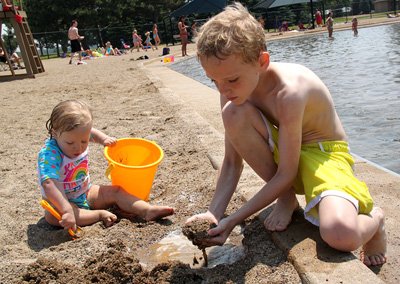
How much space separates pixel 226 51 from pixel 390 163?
205cm

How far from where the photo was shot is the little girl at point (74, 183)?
240 centimetres

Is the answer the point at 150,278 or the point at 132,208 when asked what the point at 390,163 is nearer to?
the point at 132,208

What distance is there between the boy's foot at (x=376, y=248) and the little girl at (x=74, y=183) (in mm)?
1130

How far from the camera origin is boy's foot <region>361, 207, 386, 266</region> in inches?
75.4

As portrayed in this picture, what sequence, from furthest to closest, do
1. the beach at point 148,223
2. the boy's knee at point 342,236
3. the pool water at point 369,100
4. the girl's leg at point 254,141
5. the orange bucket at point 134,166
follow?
the pool water at point 369,100 → the orange bucket at point 134,166 → the girl's leg at point 254,141 → the beach at point 148,223 → the boy's knee at point 342,236

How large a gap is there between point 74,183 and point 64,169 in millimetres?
119

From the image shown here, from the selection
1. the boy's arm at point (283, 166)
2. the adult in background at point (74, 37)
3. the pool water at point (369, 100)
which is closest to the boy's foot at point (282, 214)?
the boy's arm at point (283, 166)

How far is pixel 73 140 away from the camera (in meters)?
2.53

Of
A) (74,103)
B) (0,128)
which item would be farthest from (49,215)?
(0,128)

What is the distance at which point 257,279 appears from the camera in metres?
1.77

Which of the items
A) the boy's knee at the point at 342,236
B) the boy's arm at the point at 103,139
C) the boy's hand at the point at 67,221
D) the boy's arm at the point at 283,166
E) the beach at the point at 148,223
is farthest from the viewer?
the boy's arm at the point at 103,139

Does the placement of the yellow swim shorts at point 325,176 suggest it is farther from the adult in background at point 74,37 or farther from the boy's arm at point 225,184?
the adult in background at point 74,37

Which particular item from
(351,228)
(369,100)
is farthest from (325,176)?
(369,100)

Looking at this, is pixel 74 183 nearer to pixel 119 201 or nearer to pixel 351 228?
pixel 119 201
